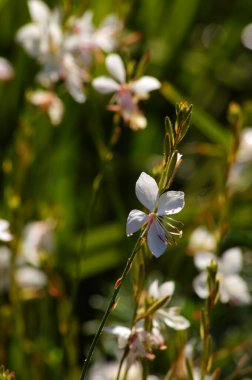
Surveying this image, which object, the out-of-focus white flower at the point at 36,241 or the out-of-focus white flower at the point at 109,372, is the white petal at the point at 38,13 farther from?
the out-of-focus white flower at the point at 109,372

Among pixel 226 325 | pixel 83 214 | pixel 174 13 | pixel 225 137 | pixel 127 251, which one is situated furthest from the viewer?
pixel 174 13

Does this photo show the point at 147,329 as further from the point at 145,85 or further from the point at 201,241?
the point at 201,241

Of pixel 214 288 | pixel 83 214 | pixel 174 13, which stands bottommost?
pixel 83 214

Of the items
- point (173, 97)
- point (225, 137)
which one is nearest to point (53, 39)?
point (173, 97)

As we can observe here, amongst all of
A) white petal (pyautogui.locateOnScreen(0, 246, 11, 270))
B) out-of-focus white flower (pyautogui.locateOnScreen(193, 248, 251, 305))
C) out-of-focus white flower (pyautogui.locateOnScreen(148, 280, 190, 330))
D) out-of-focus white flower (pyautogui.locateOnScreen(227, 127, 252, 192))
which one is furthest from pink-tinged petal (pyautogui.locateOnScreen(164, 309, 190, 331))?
white petal (pyautogui.locateOnScreen(0, 246, 11, 270))

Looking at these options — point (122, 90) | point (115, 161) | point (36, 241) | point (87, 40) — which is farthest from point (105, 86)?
point (115, 161)

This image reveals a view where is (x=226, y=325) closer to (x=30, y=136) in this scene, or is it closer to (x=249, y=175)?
(x=249, y=175)
